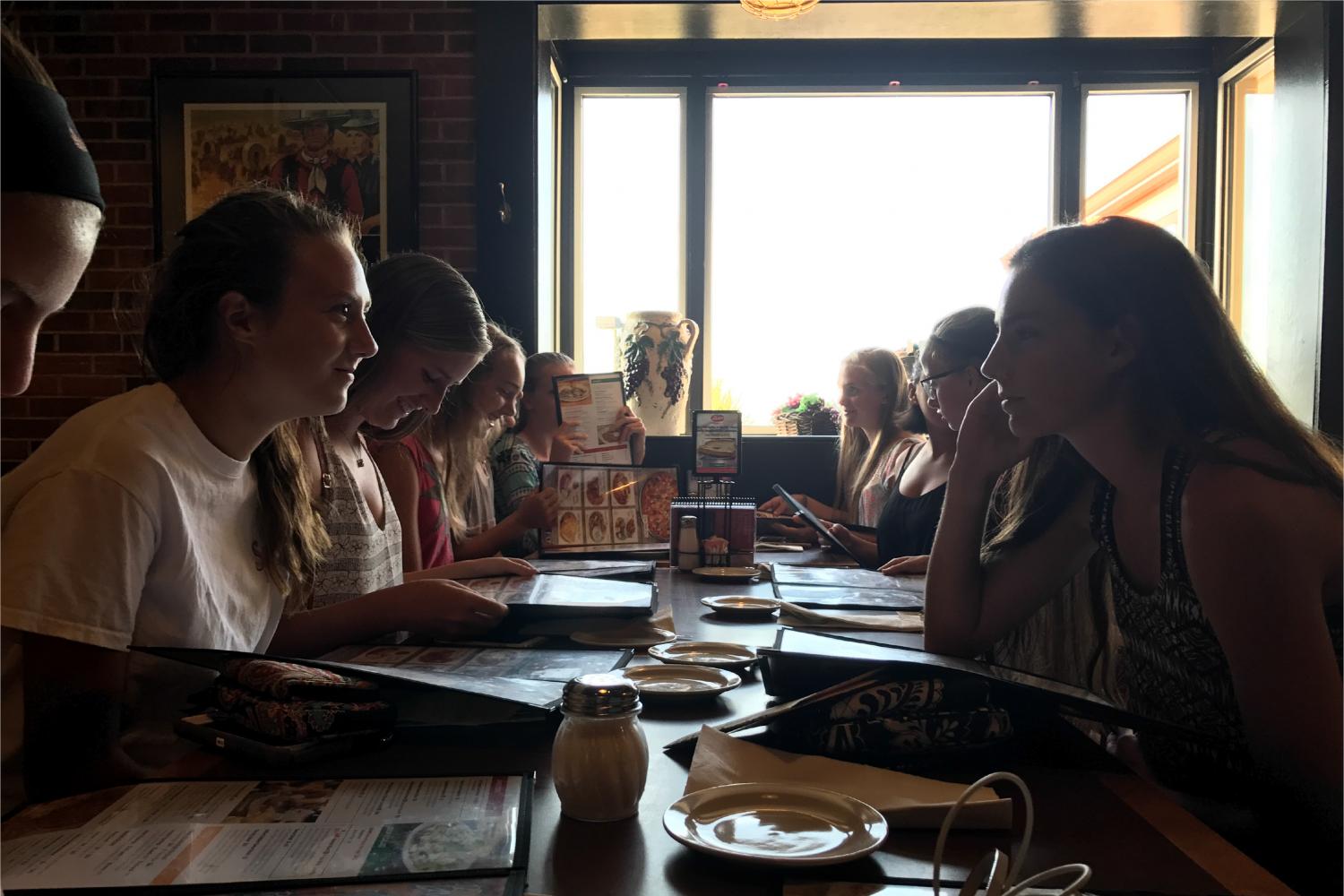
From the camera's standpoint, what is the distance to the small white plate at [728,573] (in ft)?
7.86

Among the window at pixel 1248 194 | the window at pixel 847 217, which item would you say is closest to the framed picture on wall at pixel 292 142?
the window at pixel 847 217

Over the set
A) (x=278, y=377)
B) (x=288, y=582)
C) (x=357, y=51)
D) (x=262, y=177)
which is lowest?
(x=288, y=582)

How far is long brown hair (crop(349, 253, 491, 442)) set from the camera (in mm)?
2078

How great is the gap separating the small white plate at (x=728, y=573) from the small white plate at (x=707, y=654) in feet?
2.73

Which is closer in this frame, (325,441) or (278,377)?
(278,377)

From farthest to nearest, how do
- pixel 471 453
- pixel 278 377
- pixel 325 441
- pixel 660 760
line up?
1. pixel 471 453
2. pixel 325 441
3. pixel 278 377
4. pixel 660 760

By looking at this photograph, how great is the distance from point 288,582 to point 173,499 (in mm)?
343

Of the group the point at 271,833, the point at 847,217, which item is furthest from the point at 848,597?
the point at 847,217

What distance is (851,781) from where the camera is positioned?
37.2 inches

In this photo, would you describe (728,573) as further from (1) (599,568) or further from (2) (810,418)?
(2) (810,418)

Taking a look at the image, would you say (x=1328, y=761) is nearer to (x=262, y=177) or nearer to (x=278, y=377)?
(x=278, y=377)

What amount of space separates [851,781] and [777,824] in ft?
0.44

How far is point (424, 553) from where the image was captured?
8.67 feet

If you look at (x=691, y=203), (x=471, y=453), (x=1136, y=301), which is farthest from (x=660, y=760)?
(x=691, y=203)
